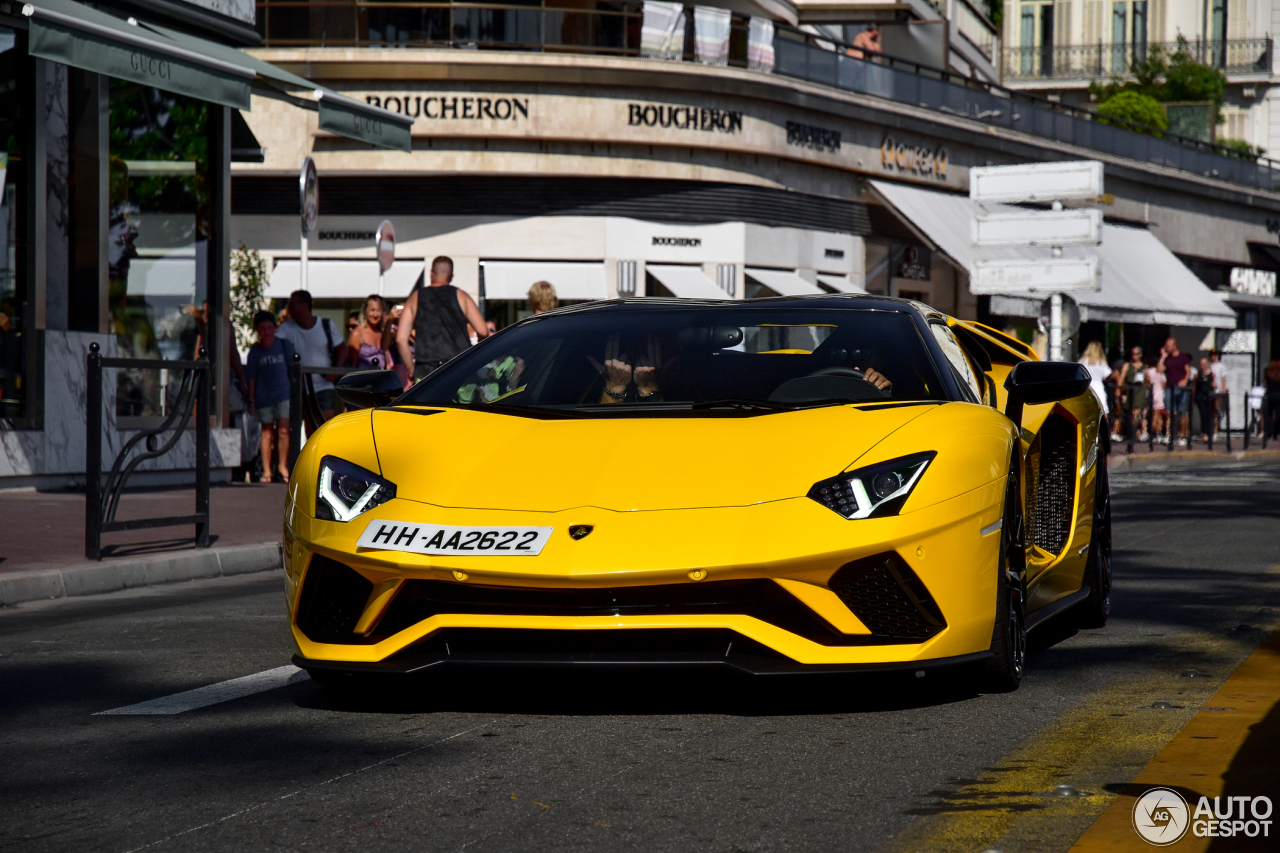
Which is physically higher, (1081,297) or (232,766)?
(1081,297)

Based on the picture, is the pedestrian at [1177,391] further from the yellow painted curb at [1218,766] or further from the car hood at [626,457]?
the car hood at [626,457]

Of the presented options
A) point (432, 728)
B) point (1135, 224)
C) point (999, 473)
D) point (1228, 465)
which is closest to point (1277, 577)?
point (999, 473)

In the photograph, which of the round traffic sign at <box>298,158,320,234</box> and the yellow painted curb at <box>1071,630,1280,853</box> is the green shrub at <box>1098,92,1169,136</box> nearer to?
the round traffic sign at <box>298,158,320,234</box>

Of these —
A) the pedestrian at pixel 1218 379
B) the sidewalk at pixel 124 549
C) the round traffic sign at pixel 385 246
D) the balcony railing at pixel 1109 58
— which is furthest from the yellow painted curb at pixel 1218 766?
the balcony railing at pixel 1109 58

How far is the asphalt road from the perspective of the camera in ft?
11.8

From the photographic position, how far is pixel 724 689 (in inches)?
208

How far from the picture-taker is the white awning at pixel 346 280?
27.3 meters

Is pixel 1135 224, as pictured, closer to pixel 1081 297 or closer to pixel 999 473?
pixel 1081 297

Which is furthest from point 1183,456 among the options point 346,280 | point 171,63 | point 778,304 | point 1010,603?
point 1010,603

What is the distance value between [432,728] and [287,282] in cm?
2366

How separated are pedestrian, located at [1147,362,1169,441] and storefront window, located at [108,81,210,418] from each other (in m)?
16.4

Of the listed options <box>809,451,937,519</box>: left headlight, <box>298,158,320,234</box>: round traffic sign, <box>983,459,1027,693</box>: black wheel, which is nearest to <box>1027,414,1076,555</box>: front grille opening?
<box>983,459,1027,693</box>: black wheel

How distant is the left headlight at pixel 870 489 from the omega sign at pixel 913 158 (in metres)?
27.4

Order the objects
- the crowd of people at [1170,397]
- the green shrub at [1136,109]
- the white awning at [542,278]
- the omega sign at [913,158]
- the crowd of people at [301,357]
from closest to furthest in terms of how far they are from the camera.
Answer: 1. the crowd of people at [301,357]
2. the crowd of people at [1170,397]
3. the white awning at [542,278]
4. the omega sign at [913,158]
5. the green shrub at [1136,109]
